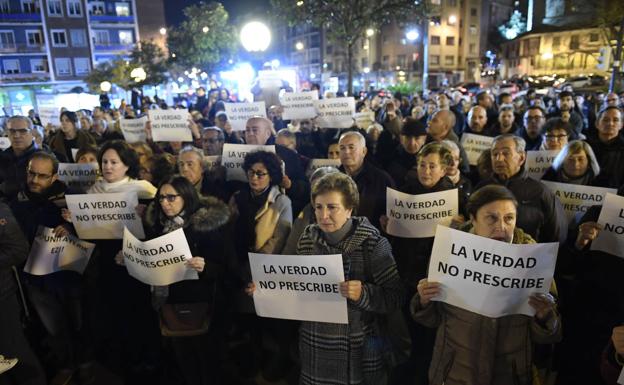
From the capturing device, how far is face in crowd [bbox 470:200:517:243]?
2721 millimetres

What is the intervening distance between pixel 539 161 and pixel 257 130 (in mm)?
A: 3604

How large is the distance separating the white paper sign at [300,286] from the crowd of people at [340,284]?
0.12 meters

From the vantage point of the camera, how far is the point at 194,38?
4275cm

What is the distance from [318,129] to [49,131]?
6.12 metres

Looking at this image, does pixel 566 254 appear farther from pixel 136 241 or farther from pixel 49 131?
pixel 49 131

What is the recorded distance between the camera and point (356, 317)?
3043mm

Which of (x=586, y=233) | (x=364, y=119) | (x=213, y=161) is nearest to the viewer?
(x=586, y=233)

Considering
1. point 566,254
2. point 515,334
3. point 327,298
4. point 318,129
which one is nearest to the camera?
point 515,334

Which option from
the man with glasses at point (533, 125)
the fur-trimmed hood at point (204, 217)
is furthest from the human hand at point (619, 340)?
the man with glasses at point (533, 125)

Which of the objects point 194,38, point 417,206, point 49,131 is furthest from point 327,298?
point 194,38

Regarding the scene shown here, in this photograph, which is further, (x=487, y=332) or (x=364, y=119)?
(x=364, y=119)

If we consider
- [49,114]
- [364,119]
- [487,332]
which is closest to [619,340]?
[487,332]

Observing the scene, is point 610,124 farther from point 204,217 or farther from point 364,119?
point 204,217

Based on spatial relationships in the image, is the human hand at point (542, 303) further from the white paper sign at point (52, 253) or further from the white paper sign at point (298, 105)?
the white paper sign at point (298, 105)
